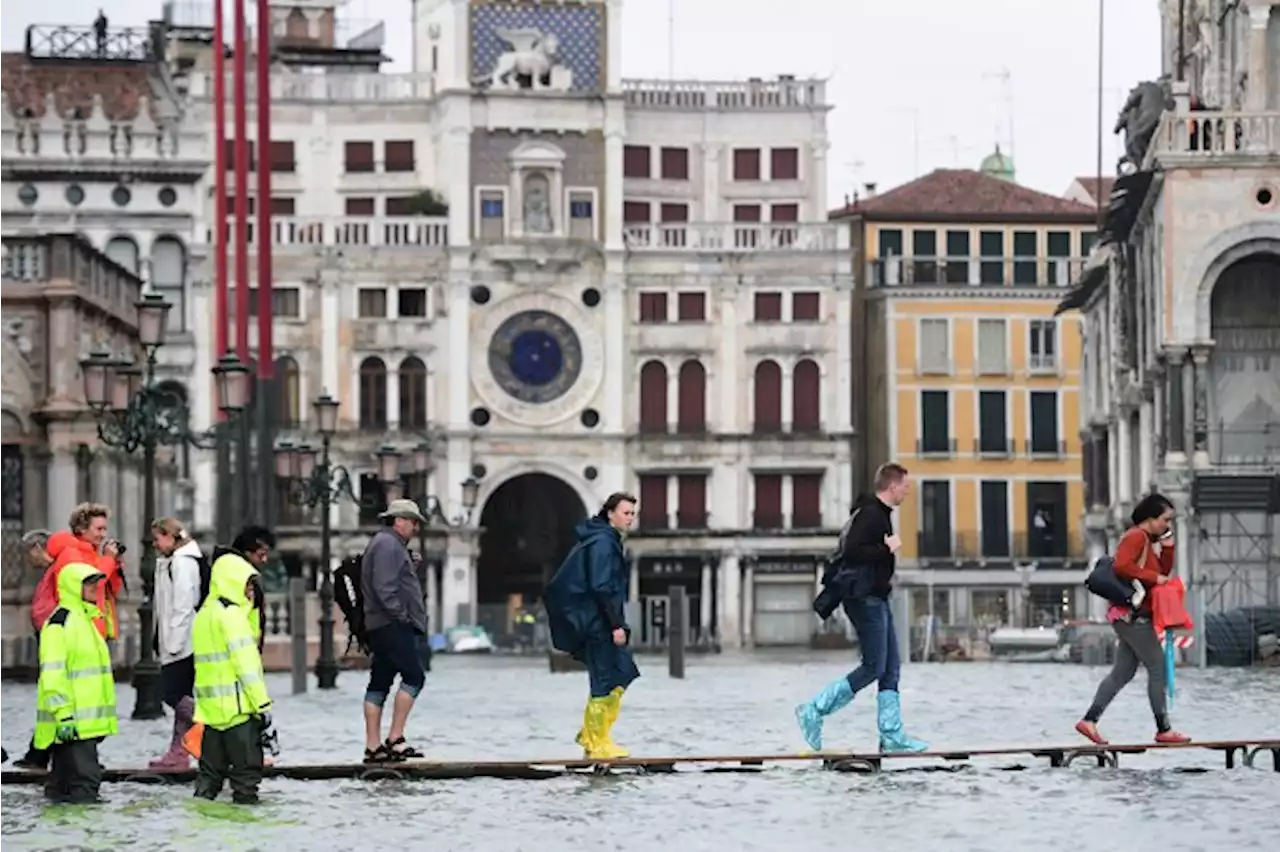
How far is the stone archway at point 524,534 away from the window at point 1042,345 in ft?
43.9

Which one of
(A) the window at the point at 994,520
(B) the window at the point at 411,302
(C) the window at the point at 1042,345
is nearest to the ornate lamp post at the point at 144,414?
(B) the window at the point at 411,302

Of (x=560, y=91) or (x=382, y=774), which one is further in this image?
(x=560, y=91)

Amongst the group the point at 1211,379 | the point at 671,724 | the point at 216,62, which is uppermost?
the point at 216,62

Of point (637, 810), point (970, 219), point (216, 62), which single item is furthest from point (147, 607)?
point (970, 219)

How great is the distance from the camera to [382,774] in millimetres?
20688

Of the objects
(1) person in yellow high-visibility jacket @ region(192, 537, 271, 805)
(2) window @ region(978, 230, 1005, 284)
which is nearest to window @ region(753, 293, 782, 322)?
(2) window @ region(978, 230, 1005, 284)

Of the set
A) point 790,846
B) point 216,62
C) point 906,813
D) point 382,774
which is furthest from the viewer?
point 216,62

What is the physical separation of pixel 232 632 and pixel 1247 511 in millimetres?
37288

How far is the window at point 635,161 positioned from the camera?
321 feet

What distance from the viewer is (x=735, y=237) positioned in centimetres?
9719

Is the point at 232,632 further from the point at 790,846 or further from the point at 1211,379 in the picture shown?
the point at 1211,379

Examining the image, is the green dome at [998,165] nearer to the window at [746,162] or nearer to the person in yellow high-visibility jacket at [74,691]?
the window at [746,162]

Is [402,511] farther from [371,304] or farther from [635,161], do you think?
[635,161]

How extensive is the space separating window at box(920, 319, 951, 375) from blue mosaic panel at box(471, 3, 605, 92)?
1144cm
